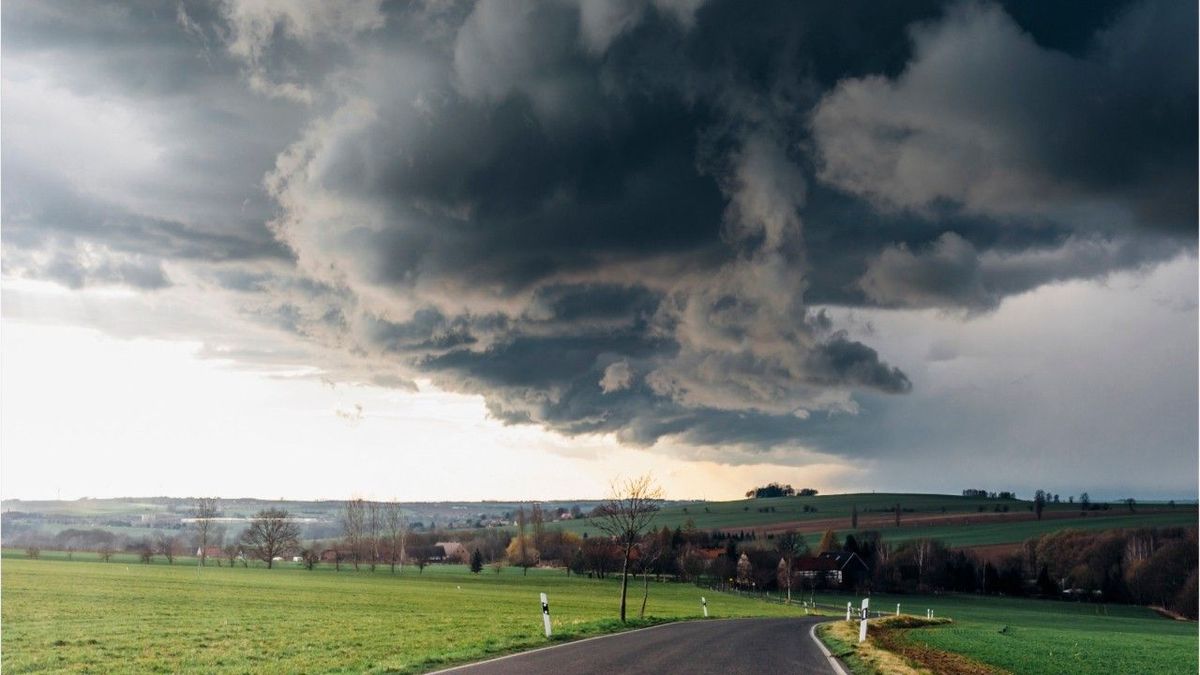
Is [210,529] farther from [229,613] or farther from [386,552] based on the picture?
[229,613]

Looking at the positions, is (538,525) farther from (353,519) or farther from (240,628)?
(240,628)

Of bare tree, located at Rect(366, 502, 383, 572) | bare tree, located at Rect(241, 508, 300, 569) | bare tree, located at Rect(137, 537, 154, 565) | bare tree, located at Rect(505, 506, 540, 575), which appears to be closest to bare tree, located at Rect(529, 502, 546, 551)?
bare tree, located at Rect(505, 506, 540, 575)

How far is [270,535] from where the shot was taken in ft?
463

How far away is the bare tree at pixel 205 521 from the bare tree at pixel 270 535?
7331 millimetres

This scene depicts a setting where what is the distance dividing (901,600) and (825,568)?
23.0 metres

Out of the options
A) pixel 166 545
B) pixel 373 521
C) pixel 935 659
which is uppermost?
pixel 935 659

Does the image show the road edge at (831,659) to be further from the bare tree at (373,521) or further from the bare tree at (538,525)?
the bare tree at (373,521)

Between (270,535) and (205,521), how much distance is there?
911 inches

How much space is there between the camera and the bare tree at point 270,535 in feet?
463

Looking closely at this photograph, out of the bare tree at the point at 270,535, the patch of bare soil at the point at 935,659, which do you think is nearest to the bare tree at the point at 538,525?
the bare tree at the point at 270,535

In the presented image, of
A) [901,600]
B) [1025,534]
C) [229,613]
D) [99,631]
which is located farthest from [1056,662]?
[1025,534]

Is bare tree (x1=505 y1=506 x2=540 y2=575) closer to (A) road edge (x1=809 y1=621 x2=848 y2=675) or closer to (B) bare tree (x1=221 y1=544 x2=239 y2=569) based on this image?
(B) bare tree (x1=221 y1=544 x2=239 y2=569)

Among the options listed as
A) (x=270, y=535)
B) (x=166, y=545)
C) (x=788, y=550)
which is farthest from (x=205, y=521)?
(x=788, y=550)

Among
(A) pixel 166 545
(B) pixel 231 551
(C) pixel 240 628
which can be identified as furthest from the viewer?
(A) pixel 166 545
